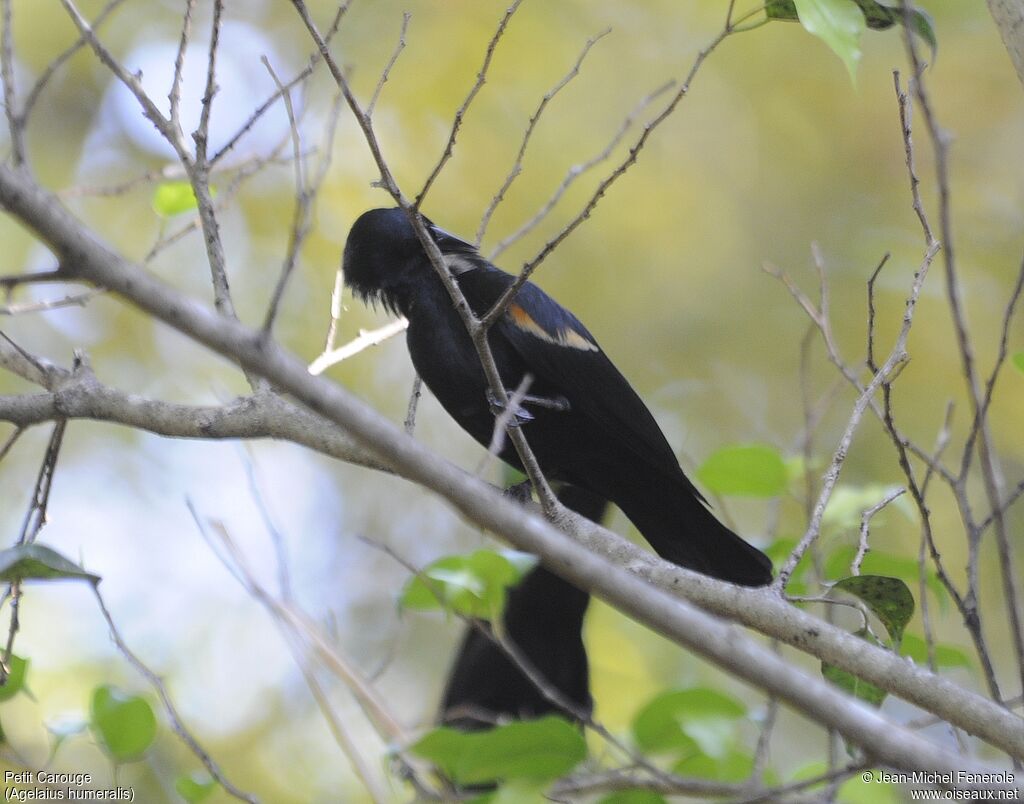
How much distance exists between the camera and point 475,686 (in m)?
2.57

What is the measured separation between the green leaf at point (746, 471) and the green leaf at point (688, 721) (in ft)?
2.39

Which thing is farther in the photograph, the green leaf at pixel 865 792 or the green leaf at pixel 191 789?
the green leaf at pixel 865 792

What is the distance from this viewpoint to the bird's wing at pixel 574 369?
2.64 m

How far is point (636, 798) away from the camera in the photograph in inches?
60.0

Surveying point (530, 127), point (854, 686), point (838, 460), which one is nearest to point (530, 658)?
point (854, 686)

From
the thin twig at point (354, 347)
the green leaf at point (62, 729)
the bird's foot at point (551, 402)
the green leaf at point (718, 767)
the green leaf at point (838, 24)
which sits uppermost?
the green leaf at point (838, 24)

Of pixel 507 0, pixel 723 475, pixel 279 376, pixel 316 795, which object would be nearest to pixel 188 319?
pixel 279 376

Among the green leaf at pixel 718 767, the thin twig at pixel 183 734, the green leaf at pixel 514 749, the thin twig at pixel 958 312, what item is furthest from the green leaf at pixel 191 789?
the thin twig at pixel 958 312

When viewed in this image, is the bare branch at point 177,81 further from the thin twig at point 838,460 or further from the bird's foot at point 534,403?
the thin twig at point 838,460

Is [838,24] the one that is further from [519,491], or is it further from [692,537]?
[519,491]

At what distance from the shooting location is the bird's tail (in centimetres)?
251

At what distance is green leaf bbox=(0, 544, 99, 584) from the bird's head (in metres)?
1.40

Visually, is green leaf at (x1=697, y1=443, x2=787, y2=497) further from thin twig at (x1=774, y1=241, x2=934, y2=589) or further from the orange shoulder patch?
the orange shoulder patch

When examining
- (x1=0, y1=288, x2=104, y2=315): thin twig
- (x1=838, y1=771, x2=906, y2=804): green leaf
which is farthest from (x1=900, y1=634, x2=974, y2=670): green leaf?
(x1=0, y1=288, x2=104, y2=315): thin twig
